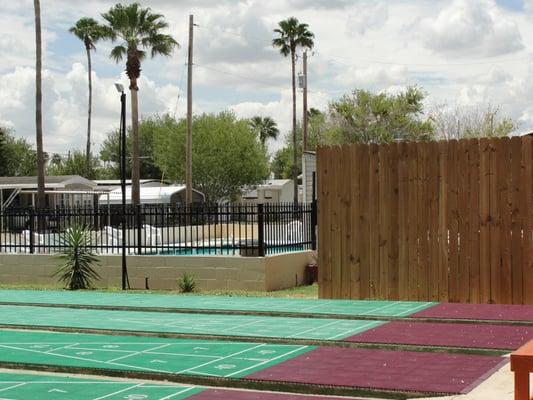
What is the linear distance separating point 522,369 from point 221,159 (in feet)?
184

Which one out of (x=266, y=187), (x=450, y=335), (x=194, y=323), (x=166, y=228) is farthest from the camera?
(x=266, y=187)

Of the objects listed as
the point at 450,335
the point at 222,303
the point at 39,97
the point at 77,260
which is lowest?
the point at 222,303

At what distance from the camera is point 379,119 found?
5819 cm

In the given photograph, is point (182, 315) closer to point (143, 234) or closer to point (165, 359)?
point (165, 359)

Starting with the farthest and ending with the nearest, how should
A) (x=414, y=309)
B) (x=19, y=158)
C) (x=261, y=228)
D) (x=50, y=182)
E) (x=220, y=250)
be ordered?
(x=19, y=158)
(x=50, y=182)
(x=220, y=250)
(x=261, y=228)
(x=414, y=309)

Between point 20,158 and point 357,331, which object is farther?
point 20,158

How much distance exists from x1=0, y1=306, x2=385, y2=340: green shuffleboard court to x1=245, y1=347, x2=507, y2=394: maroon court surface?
1.30m

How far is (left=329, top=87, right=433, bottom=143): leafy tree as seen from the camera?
56625 mm

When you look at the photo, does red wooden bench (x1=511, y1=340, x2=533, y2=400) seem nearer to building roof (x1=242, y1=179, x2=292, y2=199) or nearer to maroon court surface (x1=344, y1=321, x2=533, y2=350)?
maroon court surface (x1=344, y1=321, x2=533, y2=350)

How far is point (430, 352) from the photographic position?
1005 cm

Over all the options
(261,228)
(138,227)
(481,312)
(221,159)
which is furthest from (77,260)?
(221,159)

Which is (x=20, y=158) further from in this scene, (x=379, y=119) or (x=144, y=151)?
(x=379, y=119)

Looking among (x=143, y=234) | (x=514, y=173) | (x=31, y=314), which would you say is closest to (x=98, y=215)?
(x=143, y=234)

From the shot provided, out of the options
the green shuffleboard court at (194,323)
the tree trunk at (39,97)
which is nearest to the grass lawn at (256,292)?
the green shuffleboard court at (194,323)
